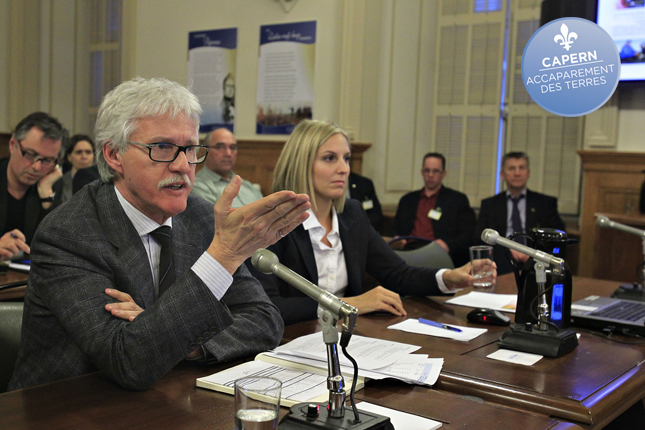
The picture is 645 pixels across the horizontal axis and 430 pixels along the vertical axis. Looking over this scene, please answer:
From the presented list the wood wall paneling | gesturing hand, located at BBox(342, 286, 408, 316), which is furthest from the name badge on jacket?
gesturing hand, located at BBox(342, 286, 408, 316)

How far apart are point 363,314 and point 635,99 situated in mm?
4199

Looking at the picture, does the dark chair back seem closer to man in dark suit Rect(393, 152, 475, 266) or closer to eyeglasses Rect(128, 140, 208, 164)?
eyeglasses Rect(128, 140, 208, 164)

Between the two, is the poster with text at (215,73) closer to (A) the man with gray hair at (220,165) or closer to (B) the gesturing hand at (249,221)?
(A) the man with gray hair at (220,165)

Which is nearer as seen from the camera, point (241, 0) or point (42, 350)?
point (42, 350)

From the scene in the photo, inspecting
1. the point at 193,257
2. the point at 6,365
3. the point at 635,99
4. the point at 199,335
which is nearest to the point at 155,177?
the point at 193,257

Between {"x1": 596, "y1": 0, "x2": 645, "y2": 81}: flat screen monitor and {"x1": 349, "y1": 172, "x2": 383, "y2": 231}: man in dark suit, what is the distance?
233 cm

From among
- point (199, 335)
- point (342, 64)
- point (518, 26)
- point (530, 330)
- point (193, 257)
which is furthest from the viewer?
point (342, 64)

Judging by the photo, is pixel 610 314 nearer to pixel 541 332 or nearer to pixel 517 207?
pixel 541 332

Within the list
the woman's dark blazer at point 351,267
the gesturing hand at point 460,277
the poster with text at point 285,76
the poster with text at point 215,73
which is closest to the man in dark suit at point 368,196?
the poster with text at point 285,76

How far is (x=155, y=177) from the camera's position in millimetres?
1584

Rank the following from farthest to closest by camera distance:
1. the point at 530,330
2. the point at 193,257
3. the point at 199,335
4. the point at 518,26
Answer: the point at 518,26 → the point at 530,330 → the point at 193,257 → the point at 199,335

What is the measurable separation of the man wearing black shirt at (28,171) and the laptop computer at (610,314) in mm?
2861

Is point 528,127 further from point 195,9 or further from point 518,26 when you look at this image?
point 195,9

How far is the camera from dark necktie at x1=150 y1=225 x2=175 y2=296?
163cm
